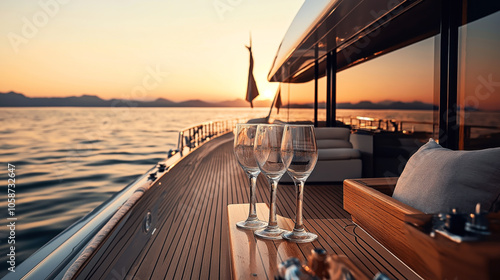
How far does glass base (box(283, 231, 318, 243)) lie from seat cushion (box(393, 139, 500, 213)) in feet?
1.24

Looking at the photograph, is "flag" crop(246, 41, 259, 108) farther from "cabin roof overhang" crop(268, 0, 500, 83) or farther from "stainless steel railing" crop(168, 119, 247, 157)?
"cabin roof overhang" crop(268, 0, 500, 83)

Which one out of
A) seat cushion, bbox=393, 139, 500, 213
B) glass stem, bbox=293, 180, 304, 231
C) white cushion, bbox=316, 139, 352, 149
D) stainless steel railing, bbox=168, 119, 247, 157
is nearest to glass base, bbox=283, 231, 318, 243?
glass stem, bbox=293, 180, 304, 231

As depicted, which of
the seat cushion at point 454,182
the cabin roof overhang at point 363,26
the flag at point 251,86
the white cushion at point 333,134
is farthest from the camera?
the flag at point 251,86

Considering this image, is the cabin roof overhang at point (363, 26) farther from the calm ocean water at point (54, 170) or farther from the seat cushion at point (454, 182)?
the calm ocean water at point (54, 170)

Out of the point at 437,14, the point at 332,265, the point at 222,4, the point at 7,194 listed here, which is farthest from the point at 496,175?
the point at 7,194

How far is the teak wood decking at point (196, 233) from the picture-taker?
0.99m

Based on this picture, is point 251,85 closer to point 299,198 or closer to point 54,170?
point 54,170

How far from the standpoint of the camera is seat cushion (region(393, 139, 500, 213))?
1066 millimetres

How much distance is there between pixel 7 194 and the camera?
4.21 meters

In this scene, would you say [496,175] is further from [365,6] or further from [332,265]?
[365,6]

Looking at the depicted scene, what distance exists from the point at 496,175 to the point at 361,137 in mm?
4173

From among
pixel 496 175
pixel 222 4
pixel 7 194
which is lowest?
pixel 7 194

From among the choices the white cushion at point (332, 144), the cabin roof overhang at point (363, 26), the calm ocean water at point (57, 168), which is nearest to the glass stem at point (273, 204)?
the calm ocean water at point (57, 168)

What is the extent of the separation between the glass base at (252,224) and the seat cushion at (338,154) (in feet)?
11.8
